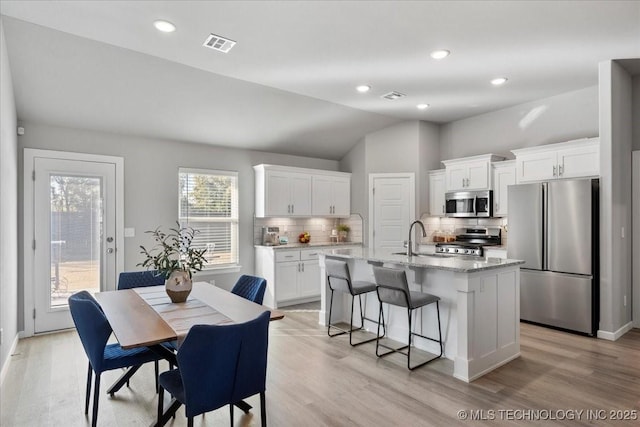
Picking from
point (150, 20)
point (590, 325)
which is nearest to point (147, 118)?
point (150, 20)

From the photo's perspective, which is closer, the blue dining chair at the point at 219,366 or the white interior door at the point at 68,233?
the blue dining chair at the point at 219,366

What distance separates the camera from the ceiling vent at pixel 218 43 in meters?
3.32

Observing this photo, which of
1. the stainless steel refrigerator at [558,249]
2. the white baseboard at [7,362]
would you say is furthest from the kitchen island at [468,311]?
the white baseboard at [7,362]

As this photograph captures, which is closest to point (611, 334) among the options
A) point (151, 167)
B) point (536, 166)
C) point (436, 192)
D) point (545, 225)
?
point (545, 225)

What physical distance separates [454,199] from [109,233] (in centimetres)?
500

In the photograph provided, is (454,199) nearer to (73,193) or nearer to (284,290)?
(284,290)

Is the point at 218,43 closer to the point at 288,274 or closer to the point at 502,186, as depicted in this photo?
the point at 288,274

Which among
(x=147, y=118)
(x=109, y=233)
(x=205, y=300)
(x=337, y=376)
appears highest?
(x=147, y=118)

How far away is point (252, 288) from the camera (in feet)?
10.7

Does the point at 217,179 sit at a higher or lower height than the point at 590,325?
higher

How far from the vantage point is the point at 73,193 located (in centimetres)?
464

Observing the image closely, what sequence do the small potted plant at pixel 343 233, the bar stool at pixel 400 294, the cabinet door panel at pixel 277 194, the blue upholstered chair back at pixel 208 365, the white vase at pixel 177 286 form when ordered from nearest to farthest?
the blue upholstered chair back at pixel 208 365
the white vase at pixel 177 286
the bar stool at pixel 400 294
the cabinet door panel at pixel 277 194
the small potted plant at pixel 343 233

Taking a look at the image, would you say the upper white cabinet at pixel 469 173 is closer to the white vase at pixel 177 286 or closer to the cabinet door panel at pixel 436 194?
the cabinet door panel at pixel 436 194

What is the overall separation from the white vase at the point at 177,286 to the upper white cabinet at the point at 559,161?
14.6ft
